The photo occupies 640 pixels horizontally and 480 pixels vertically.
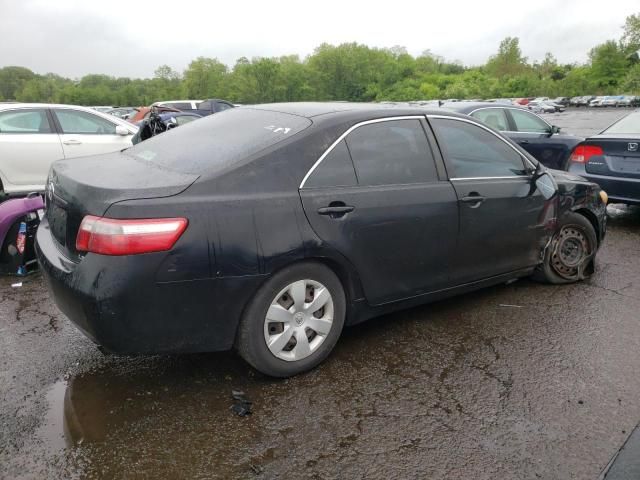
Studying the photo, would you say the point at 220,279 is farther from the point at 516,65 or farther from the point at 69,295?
the point at 516,65

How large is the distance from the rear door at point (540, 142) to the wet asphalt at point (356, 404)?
5045 millimetres

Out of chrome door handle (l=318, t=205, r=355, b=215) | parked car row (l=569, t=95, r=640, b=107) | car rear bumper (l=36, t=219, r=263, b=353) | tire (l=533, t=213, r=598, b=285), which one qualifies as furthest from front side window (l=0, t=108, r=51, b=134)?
parked car row (l=569, t=95, r=640, b=107)

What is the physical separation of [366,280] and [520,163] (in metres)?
1.76

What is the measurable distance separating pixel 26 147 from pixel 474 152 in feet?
20.5

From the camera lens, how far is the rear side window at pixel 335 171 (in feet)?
9.63

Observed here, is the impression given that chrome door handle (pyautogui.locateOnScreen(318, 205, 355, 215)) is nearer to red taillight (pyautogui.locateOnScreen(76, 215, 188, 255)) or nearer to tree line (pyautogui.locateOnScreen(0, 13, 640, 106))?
red taillight (pyautogui.locateOnScreen(76, 215, 188, 255))

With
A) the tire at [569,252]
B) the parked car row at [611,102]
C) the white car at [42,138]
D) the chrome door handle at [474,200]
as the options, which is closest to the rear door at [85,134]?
the white car at [42,138]

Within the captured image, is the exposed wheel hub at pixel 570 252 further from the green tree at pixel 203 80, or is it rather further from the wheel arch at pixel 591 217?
the green tree at pixel 203 80

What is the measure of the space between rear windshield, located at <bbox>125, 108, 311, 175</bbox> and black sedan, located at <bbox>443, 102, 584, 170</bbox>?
5.56 m

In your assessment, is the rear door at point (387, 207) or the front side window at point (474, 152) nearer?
the rear door at point (387, 207)

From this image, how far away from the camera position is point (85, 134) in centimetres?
777

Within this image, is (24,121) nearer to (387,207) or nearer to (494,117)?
(387,207)

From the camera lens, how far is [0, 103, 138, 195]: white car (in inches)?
274

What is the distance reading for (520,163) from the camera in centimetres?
397
